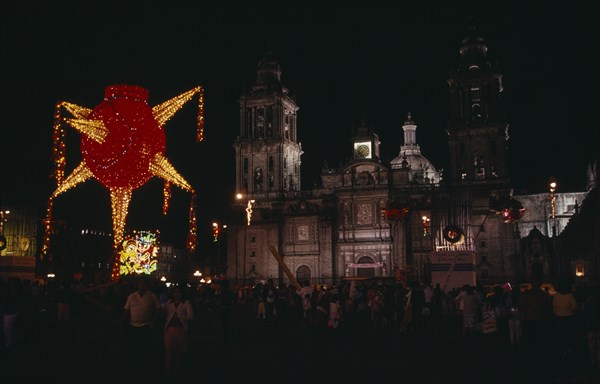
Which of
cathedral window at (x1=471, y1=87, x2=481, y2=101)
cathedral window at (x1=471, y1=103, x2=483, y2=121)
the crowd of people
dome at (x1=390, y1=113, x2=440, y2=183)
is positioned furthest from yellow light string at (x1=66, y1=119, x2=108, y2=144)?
dome at (x1=390, y1=113, x2=440, y2=183)

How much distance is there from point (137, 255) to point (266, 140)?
23.0 m

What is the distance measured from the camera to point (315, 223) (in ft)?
227

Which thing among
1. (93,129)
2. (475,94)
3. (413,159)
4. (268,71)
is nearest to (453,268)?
(93,129)

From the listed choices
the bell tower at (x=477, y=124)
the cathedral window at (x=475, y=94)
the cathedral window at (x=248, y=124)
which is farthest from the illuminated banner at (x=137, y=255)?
the cathedral window at (x=475, y=94)

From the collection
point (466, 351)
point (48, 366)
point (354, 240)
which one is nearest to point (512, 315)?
point (466, 351)

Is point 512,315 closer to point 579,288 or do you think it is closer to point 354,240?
point 579,288

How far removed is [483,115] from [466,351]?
5238 cm

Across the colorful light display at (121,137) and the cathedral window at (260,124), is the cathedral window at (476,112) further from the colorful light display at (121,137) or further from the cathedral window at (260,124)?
the colorful light display at (121,137)

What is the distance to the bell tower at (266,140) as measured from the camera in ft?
233

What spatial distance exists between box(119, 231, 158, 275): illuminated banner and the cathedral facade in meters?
10.7

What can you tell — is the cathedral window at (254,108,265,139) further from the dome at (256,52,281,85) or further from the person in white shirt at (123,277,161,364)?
the person in white shirt at (123,277,161,364)

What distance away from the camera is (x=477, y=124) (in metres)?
65.3

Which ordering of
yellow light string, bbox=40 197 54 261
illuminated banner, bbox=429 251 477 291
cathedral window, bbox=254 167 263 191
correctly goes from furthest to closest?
cathedral window, bbox=254 167 263 191
illuminated banner, bbox=429 251 477 291
yellow light string, bbox=40 197 54 261

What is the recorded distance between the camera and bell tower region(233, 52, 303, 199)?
71.0 meters
